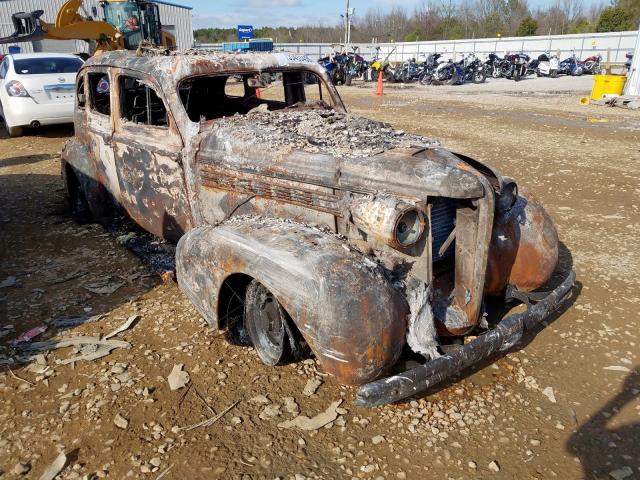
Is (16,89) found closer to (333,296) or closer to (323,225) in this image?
(323,225)

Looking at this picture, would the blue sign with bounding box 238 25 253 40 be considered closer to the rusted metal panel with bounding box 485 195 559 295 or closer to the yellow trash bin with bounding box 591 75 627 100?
the yellow trash bin with bounding box 591 75 627 100

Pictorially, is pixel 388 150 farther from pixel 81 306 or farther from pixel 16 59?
pixel 16 59

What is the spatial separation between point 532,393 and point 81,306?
11.2 feet

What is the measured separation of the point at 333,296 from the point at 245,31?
31069mm

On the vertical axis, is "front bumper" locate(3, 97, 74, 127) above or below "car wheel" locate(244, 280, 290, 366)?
above

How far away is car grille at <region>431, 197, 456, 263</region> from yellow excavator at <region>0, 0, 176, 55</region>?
593 centimetres

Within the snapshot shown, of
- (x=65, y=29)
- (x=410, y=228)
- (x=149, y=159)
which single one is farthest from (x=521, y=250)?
(x=65, y=29)

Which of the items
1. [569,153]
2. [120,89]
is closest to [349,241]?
[120,89]

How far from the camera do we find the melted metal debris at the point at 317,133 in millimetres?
3162

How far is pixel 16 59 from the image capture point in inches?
407

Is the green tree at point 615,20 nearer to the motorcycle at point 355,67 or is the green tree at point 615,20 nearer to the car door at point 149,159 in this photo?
the motorcycle at point 355,67

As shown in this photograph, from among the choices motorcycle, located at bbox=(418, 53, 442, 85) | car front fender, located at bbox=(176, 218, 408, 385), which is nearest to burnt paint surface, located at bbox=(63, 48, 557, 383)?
→ car front fender, located at bbox=(176, 218, 408, 385)

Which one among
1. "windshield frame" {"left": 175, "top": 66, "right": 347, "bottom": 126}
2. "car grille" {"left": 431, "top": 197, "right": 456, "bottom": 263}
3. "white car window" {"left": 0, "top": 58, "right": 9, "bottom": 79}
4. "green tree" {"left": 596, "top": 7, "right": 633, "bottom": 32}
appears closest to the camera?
"car grille" {"left": 431, "top": 197, "right": 456, "bottom": 263}

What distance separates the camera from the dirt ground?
249 cm
